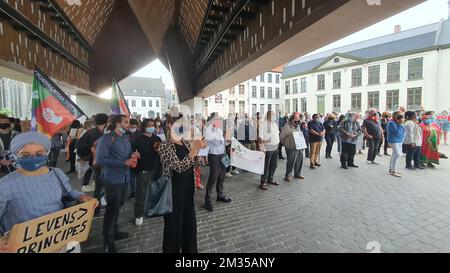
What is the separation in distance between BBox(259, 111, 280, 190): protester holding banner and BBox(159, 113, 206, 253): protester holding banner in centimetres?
338

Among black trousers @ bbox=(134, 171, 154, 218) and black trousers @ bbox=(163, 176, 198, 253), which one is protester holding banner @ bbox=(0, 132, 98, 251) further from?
black trousers @ bbox=(134, 171, 154, 218)

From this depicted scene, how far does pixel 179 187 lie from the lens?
2.75m

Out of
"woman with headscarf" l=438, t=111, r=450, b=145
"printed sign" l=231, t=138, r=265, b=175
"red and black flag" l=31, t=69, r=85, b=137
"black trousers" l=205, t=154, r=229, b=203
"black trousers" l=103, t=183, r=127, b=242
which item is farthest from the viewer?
"woman with headscarf" l=438, t=111, r=450, b=145

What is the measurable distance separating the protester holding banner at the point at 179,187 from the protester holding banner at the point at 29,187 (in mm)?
1146

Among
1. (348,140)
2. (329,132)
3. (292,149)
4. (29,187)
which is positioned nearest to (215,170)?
(292,149)

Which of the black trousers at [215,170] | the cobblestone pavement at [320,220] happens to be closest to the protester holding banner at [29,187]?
the cobblestone pavement at [320,220]

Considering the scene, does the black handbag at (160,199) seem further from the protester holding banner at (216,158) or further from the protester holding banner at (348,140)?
the protester holding banner at (348,140)

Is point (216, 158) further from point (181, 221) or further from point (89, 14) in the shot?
point (89, 14)

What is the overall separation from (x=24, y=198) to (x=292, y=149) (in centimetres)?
619

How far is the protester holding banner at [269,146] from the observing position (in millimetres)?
5988

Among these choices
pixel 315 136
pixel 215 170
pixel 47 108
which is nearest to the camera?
pixel 47 108

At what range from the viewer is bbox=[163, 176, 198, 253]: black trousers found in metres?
2.71

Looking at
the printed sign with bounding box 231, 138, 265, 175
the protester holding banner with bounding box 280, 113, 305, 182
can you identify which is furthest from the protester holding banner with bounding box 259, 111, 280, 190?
the protester holding banner with bounding box 280, 113, 305, 182

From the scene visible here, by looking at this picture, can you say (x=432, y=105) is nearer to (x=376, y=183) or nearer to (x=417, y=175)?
(x=417, y=175)
